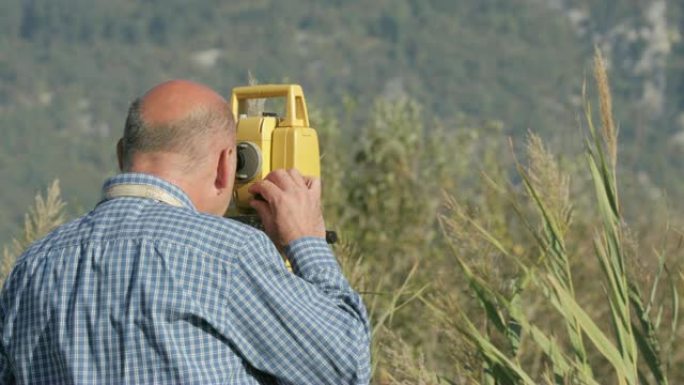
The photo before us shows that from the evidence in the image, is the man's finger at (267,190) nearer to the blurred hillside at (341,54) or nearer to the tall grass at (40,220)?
the tall grass at (40,220)

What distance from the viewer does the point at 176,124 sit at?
2.41 m

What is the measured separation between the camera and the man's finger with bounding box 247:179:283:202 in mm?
2559

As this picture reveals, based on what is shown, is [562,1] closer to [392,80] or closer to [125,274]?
[392,80]

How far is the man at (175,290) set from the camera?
231 centimetres

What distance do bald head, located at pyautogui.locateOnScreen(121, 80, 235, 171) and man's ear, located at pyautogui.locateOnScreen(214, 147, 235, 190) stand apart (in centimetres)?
3

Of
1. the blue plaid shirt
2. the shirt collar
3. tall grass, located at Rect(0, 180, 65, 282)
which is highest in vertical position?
the shirt collar

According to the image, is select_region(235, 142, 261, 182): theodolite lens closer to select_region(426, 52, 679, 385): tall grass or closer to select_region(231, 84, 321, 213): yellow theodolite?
select_region(231, 84, 321, 213): yellow theodolite

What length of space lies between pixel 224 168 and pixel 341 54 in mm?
141561

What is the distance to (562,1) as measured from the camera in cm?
15450

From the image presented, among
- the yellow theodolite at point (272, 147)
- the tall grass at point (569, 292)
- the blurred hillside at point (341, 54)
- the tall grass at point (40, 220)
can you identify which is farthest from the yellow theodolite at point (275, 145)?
the blurred hillside at point (341, 54)

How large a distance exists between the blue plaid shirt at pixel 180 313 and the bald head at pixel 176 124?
10 cm

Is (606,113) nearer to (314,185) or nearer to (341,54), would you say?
(314,185)

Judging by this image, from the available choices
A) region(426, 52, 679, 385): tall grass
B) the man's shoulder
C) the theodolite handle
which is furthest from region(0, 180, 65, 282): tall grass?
the man's shoulder

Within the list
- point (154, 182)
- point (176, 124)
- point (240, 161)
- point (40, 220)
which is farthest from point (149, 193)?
point (40, 220)
